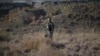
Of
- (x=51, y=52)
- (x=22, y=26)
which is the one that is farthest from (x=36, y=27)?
(x=51, y=52)

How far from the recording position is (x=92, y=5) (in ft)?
72.5

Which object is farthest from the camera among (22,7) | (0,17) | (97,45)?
(22,7)

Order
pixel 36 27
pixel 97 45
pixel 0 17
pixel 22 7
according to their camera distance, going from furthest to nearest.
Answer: pixel 22 7
pixel 0 17
pixel 36 27
pixel 97 45

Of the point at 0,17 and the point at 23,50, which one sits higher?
the point at 23,50

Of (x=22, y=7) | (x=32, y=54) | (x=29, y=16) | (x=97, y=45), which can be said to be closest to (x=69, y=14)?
(x=29, y=16)

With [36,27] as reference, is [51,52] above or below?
above

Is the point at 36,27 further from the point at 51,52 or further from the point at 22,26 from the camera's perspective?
the point at 51,52

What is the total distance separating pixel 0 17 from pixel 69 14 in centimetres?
531

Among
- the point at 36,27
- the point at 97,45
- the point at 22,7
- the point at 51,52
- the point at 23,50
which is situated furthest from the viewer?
the point at 22,7

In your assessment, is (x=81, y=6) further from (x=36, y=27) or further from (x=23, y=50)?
(x=23, y=50)

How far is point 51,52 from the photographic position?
7527 mm

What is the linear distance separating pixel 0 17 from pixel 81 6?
6356 mm

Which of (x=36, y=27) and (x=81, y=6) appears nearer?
(x=36, y=27)

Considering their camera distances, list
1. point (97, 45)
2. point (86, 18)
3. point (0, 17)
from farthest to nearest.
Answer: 1. point (0, 17)
2. point (86, 18)
3. point (97, 45)
